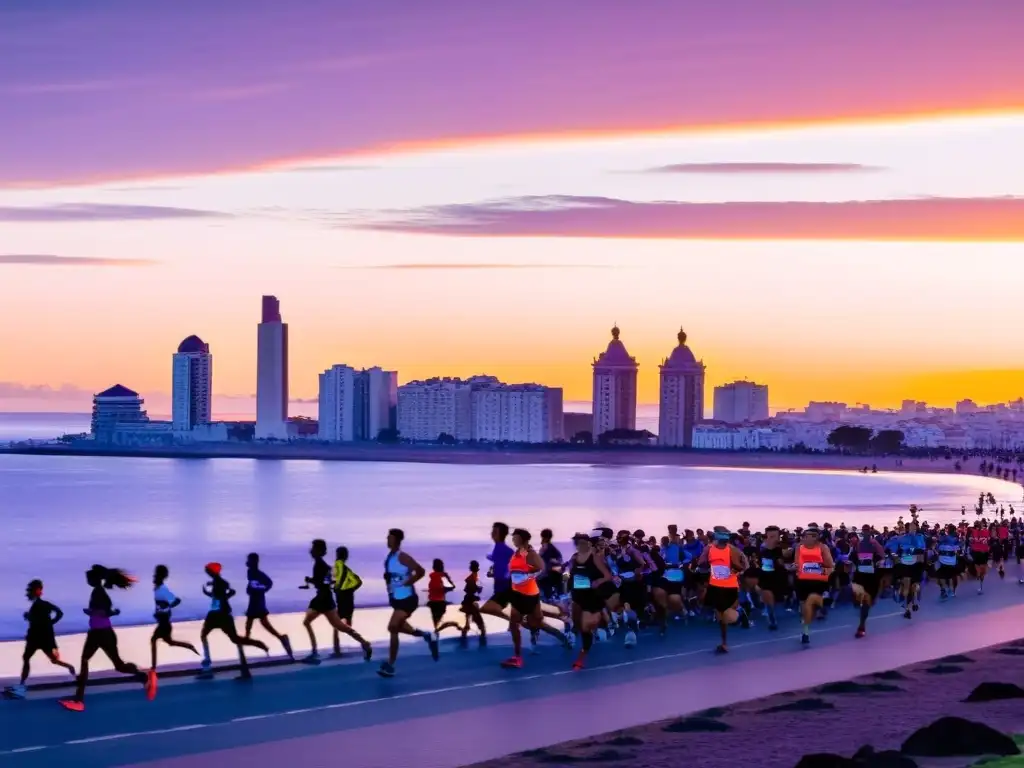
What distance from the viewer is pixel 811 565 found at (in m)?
21.0

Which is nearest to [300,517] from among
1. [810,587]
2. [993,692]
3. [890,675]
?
[810,587]

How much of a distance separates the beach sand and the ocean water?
1651 cm

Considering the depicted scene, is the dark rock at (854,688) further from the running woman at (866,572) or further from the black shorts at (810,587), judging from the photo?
the running woman at (866,572)

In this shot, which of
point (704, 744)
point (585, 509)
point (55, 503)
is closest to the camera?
point (704, 744)

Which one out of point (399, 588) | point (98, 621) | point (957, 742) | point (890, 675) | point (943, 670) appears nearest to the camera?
point (957, 742)

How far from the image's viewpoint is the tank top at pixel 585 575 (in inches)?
735

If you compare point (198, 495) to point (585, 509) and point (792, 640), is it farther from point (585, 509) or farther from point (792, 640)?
point (792, 640)

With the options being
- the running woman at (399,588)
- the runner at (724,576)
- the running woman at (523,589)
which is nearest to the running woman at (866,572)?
the runner at (724,576)

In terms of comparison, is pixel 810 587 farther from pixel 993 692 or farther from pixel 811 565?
pixel 993 692

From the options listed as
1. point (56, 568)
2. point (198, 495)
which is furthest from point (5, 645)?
point (198, 495)

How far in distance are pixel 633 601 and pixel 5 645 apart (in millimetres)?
9230

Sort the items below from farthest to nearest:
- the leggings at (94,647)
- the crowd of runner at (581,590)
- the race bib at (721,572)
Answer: the race bib at (721,572) < the crowd of runner at (581,590) < the leggings at (94,647)

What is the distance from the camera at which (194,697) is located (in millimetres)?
16438

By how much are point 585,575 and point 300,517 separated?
8385 cm
